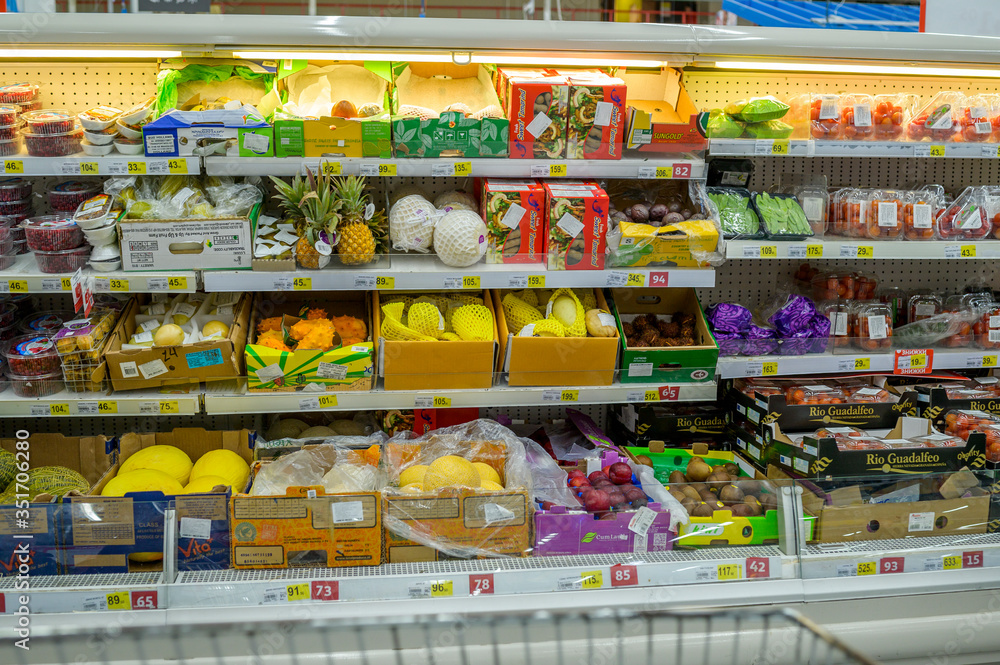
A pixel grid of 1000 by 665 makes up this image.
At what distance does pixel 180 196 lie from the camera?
2.68 meters

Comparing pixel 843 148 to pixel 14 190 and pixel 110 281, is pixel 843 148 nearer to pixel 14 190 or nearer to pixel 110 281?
pixel 110 281

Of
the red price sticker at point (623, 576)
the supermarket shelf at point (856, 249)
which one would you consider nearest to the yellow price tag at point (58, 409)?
the red price sticker at point (623, 576)

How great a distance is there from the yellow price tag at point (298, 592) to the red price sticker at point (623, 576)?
0.87 meters

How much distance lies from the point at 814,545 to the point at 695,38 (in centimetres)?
171

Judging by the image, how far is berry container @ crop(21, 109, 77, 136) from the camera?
98.8 inches

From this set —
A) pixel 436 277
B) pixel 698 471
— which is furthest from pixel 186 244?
pixel 698 471

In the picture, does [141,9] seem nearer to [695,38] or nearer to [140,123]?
[140,123]

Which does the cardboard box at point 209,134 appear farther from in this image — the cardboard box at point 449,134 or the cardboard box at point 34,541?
the cardboard box at point 34,541

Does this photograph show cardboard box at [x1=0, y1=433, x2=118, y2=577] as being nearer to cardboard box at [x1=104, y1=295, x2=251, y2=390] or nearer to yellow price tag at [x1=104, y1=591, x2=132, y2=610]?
yellow price tag at [x1=104, y1=591, x2=132, y2=610]

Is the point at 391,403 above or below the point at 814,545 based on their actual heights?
above

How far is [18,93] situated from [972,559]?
11.7 feet

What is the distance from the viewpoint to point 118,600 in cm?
207

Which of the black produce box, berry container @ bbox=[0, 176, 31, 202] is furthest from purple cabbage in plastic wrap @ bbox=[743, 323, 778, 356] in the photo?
berry container @ bbox=[0, 176, 31, 202]

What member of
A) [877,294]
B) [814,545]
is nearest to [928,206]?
[877,294]
